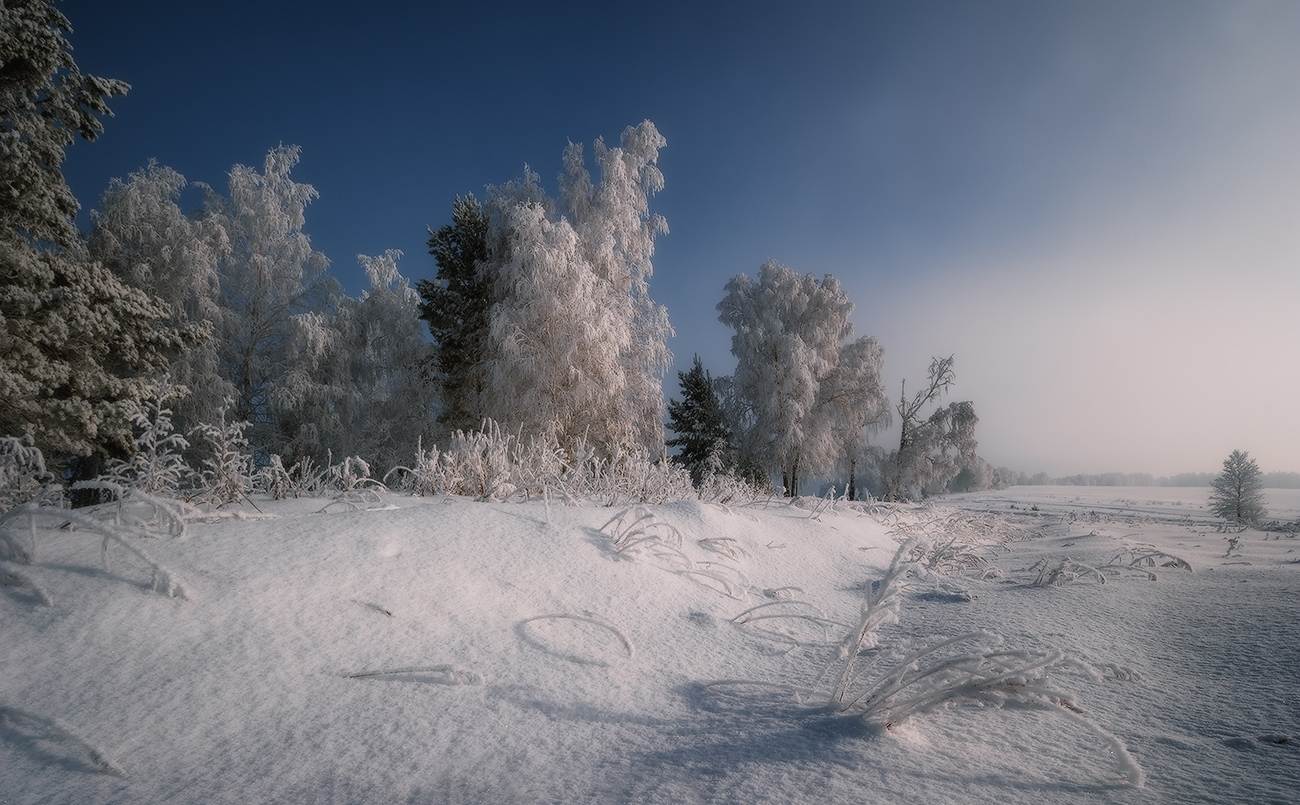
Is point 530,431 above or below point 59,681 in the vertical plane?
above

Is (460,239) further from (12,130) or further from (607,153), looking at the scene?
(12,130)

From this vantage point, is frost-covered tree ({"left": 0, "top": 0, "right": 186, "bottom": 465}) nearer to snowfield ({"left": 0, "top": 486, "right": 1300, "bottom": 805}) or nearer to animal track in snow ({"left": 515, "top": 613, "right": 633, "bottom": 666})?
snowfield ({"left": 0, "top": 486, "right": 1300, "bottom": 805})

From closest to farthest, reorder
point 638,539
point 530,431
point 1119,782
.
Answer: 1. point 1119,782
2. point 638,539
3. point 530,431

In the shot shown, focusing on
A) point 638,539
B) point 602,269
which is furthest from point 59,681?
point 602,269

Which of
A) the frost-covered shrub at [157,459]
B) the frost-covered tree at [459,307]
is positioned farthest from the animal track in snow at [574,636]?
the frost-covered tree at [459,307]

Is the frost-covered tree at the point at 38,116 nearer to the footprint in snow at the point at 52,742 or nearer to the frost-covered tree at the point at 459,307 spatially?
the frost-covered tree at the point at 459,307

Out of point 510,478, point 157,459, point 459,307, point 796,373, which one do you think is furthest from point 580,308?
point 157,459

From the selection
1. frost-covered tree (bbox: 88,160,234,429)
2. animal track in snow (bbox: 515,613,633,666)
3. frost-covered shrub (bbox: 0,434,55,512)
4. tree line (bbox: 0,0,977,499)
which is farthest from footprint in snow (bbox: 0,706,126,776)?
frost-covered tree (bbox: 88,160,234,429)

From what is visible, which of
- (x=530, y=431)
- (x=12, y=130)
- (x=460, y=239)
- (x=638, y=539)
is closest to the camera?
(x=638, y=539)

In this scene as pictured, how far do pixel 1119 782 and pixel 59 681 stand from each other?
201 cm

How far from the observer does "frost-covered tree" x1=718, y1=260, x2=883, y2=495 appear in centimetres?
1507

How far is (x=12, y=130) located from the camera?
21.6 ft

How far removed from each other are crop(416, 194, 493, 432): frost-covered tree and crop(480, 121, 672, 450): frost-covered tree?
73 cm

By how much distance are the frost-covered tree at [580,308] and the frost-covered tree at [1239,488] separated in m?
20.5
